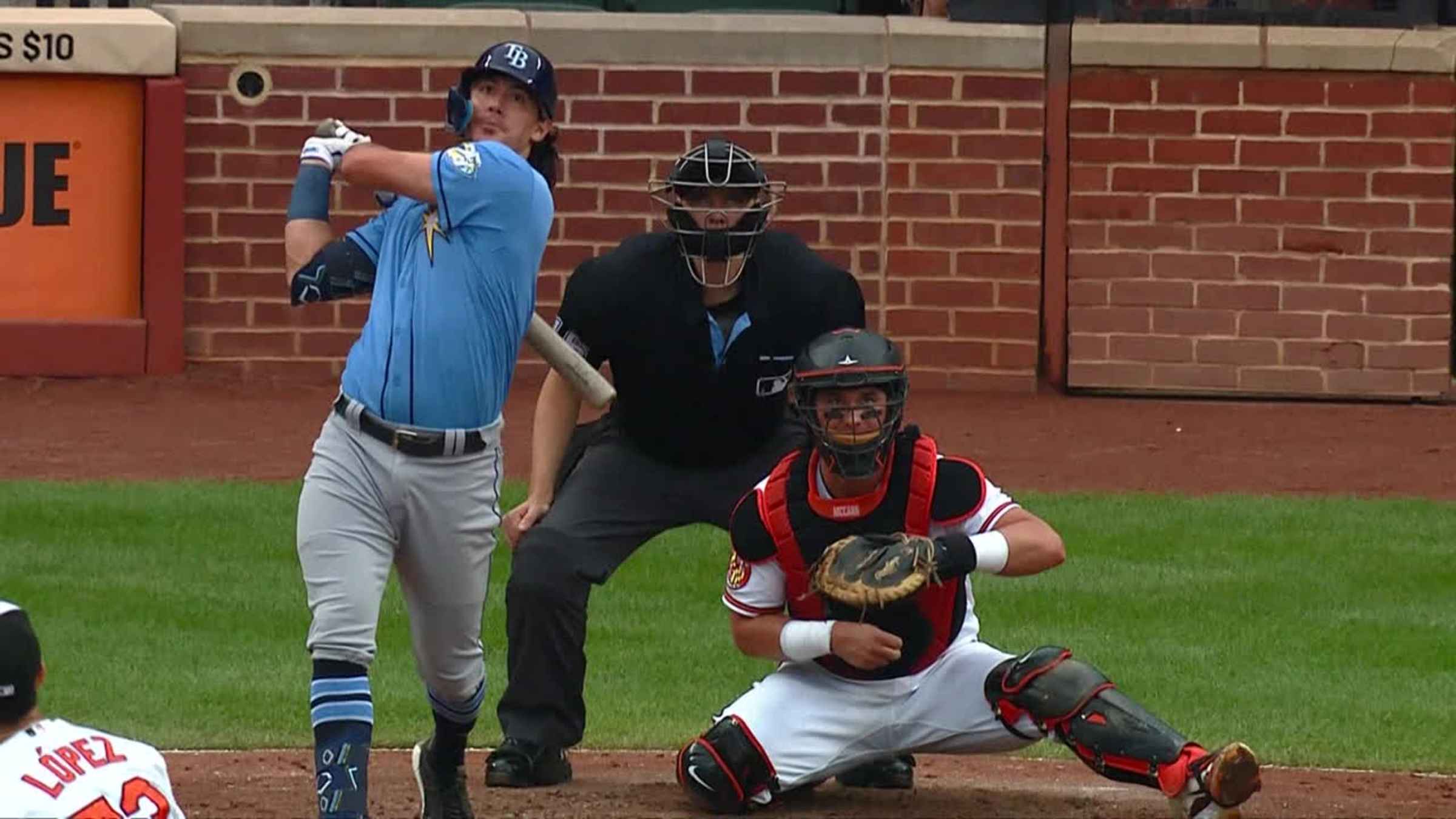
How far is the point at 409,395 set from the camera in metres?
5.98

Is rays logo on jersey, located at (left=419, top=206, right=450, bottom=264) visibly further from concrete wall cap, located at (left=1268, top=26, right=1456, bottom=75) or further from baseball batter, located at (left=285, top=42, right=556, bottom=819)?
concrete wall cap, located at (left=1268, top=26, right=1456, bottom=75)

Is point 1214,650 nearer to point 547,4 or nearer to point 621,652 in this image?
point 621,652

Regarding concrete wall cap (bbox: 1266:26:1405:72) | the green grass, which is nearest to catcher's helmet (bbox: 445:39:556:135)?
the green grass

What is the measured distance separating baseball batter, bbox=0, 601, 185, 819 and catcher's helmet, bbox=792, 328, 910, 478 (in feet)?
7.98

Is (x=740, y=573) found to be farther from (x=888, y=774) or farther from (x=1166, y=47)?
(x=1166, y=47)

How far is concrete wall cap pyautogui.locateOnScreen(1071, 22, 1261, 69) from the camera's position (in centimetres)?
1451

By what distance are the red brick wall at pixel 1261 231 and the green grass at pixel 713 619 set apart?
2.65 meters

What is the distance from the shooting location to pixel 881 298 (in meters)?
14.8

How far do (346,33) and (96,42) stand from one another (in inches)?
51.1

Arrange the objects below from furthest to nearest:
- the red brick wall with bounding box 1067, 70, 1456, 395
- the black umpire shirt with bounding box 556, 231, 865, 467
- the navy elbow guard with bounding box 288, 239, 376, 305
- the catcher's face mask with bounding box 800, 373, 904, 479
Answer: the red brick wall with bounding box 1067, 70, 1456, 395
the black umpire shirt with bounding box 556, 231, 865, 467
the catcher's face mask with bounding box 800, 373, 904, 479
the navy elbow guard with bounding box 288, 239, 376, 305

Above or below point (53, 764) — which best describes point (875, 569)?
above

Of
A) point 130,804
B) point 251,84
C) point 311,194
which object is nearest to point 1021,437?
point 251,84

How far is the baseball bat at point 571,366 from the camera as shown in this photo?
6.48 metres

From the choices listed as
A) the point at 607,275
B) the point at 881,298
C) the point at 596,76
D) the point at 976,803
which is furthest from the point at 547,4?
the point at 976,803
